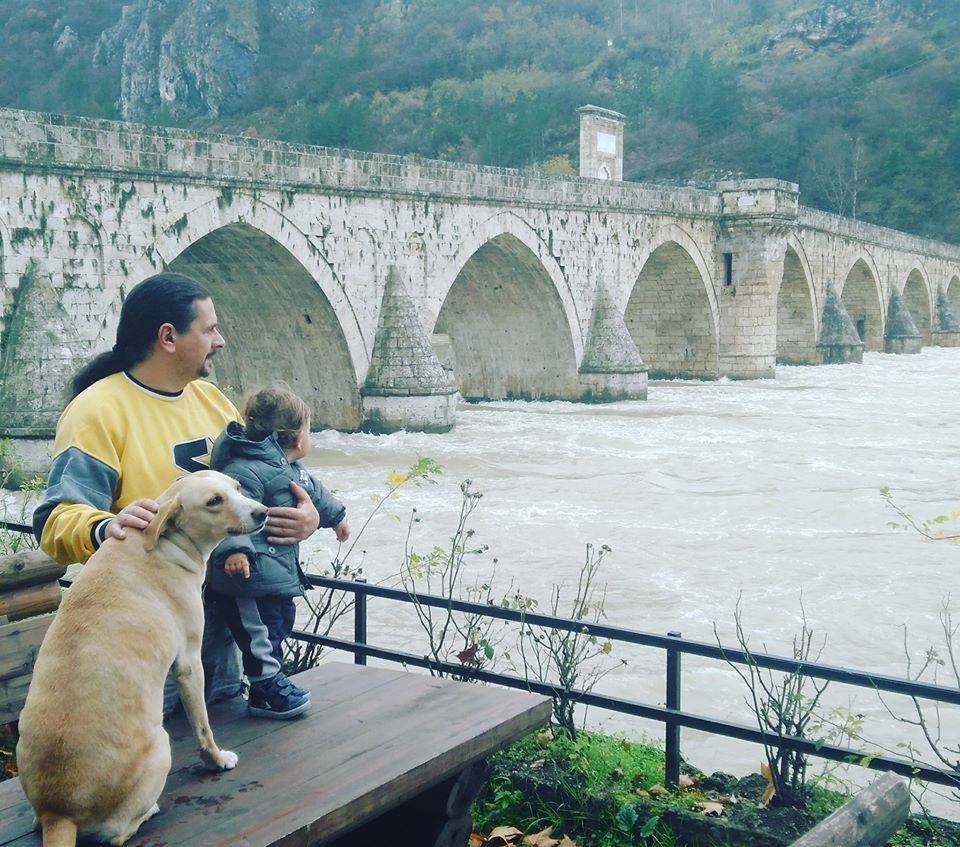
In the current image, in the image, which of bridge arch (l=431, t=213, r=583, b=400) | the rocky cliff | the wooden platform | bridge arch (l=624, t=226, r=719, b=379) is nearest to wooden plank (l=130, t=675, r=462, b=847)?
the wooden platform

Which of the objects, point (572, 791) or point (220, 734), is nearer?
point (220, 734)

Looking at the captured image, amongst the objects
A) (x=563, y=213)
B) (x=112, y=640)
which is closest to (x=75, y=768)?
(x=112, y=640)

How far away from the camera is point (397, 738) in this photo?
8.49 ft

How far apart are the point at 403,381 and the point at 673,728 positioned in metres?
14.1

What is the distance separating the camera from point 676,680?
345 cm

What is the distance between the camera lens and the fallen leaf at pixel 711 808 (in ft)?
11.1

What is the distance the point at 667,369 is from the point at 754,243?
12.4 ft

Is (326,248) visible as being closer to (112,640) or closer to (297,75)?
(112,640)

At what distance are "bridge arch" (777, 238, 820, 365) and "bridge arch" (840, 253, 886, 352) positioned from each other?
671 cm

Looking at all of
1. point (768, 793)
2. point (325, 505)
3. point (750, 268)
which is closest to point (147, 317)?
point (325, 505)

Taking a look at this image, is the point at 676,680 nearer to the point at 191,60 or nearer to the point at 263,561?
the point at 263,561

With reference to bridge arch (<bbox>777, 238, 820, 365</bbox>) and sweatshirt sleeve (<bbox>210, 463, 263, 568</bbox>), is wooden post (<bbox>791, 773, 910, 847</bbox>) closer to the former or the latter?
sweatshirt sleeve (<bbox>210, 463, 263, 568</bbox>)

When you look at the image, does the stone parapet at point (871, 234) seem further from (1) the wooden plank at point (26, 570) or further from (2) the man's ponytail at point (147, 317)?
(2) the man's ponytail at point (147, 317)

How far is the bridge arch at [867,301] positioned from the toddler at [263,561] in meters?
40.2
